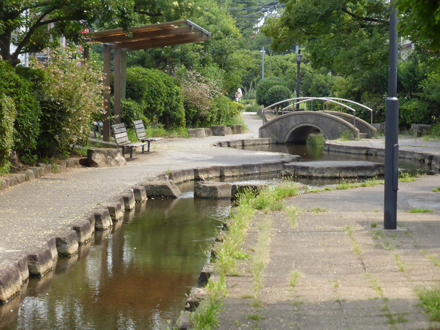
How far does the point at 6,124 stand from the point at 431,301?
8.20 metres

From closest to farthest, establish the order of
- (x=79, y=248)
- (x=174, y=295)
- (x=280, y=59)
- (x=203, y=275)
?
(x=203, y=275) < (x=174, y=295) < (x=79, y=248) < (x=280, y=59)

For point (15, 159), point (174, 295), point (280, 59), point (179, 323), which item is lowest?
point (174, 295)

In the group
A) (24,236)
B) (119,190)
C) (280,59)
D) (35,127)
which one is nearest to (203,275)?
(24,236)

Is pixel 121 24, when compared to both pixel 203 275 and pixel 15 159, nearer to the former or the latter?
pixel 15 159

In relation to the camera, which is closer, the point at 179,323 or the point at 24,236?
the point at 179,323

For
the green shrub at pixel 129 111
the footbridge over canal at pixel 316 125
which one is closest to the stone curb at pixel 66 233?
the green shrub at pixel 129 111

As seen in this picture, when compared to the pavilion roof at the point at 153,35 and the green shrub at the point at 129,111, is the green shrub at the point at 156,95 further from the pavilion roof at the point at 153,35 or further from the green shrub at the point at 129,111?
the pavilion roof at the point at 153,35

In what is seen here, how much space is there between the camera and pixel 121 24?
1337 cm

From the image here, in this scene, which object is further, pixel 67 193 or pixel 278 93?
pixel 278 93

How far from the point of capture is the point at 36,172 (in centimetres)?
1163

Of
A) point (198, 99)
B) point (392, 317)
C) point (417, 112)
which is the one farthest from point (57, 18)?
point (417, 112)

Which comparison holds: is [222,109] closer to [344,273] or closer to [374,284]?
[344,273]

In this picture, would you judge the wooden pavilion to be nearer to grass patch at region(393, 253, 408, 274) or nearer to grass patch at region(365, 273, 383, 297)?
grass patch at region(393, 253, 408, 274)

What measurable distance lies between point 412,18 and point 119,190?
23.5 ft
